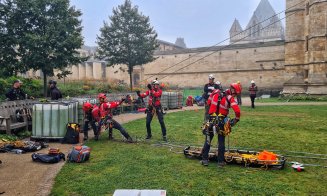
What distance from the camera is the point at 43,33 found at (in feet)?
58.0

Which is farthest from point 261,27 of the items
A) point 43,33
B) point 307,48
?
point 43,33

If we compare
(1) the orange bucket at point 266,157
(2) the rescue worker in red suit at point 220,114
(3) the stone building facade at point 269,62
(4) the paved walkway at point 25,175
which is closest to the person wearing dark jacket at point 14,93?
(4) the paved walkway at point 25,175

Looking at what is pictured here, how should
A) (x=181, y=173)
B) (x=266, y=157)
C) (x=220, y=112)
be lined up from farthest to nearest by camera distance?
(x=220, y=112) < (x=266, y=157) < (x=181, y=173)

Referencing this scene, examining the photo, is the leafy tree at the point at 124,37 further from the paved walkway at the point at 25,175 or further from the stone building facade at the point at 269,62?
the paved walkway at the point at 25,175

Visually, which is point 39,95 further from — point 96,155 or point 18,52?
point 96,155

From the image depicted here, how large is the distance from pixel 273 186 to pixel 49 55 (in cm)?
1553

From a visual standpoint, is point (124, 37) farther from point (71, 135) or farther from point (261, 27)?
point (261, 27)

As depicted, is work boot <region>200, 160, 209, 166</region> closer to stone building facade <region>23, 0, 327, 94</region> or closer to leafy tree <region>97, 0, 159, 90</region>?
stone building facade <region>23, 0, 327, 94</region>

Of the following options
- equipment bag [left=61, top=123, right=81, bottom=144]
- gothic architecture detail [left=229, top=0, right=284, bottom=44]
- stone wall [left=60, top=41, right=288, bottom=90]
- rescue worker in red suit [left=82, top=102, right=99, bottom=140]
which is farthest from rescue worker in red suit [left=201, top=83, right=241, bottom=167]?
gothic architecture detail [left=229, top=0, right=284, bottom=44]

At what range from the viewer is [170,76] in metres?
50.6

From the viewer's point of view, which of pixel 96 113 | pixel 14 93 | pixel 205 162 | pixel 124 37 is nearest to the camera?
pixel 205 162

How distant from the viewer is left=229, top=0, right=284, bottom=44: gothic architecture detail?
287ft

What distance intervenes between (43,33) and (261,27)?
88.0m

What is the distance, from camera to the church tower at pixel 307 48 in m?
27.7
